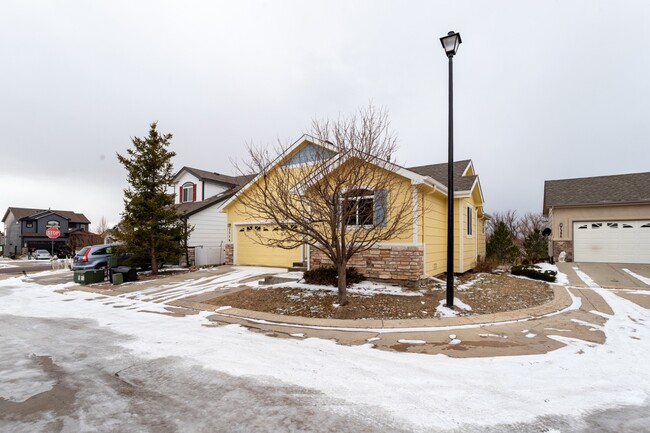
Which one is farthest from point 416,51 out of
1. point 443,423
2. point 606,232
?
point 606,232

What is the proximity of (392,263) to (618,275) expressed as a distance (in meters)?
9.65

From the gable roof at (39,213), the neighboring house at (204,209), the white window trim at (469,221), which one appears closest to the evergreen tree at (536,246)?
the white window trim at (469,221)

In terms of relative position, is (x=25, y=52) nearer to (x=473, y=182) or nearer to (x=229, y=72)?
(x=229, y=72)

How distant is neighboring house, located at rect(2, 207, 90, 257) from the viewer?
1912 inches

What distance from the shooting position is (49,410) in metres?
3.27

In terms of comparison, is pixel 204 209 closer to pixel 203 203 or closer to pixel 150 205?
pixel 203 203

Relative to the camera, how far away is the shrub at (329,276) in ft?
32.5

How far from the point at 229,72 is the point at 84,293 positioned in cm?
1056

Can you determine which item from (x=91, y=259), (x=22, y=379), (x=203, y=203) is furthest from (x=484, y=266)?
(x=91, y=259)

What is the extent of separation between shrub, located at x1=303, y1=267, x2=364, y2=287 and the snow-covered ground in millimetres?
3902

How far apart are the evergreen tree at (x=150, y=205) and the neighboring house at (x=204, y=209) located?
5.36ft

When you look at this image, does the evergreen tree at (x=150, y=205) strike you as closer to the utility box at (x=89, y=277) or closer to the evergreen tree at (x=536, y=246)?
the utility box at (x=89, y=277)

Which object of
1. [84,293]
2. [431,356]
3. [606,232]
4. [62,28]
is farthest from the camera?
[606,232]

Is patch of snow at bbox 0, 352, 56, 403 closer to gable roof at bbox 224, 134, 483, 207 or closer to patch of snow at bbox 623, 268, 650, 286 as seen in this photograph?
gable roof at bbox 224, 134, 483, 207
